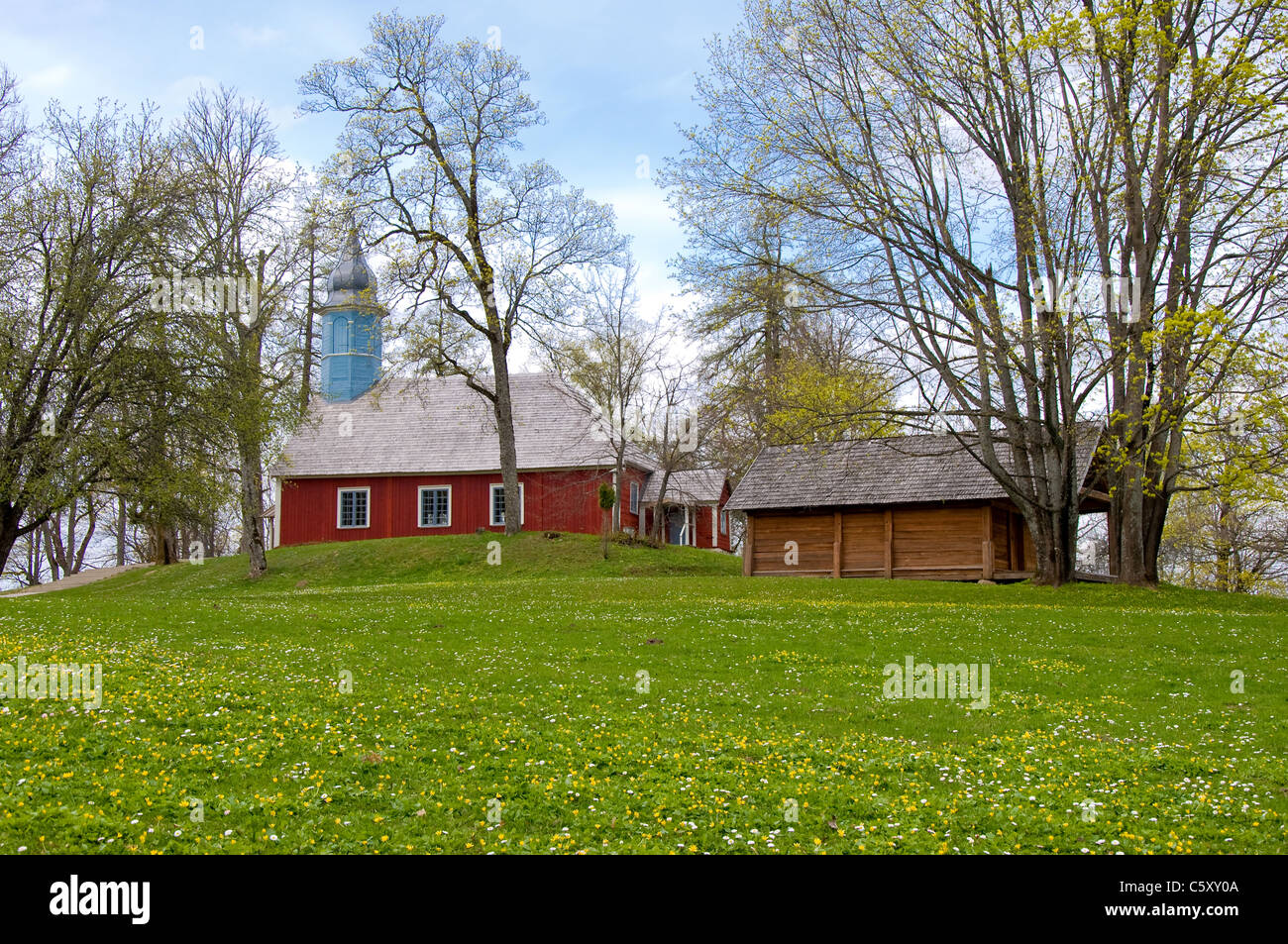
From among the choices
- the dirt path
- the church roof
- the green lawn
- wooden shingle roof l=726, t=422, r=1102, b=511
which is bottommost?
the dirt path

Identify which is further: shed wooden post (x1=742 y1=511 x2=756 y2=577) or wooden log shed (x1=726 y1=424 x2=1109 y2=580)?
shed wooden post (x1=742 y1=511 x2=756 y2=577)

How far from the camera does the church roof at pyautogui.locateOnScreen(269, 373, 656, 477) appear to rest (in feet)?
150

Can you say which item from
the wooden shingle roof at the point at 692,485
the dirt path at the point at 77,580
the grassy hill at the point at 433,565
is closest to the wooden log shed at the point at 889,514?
the grassy hill at the point at 433,565

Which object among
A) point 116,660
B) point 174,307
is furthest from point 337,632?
point 174,307

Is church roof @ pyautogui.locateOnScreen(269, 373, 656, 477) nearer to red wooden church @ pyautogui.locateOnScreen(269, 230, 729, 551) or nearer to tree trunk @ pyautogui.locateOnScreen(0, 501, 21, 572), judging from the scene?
red wooden church @ pyautogui.locateOnScreen(269, 230, 729, 551)

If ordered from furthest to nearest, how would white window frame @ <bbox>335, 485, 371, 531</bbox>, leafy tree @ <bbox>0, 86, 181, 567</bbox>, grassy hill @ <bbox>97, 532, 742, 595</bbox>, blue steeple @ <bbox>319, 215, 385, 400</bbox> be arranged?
blue steeple @ <bbox>319, 215, 385, 400</bbox>
white window frame @ <bbox>335, 485, 371, 531</bbox>
grassy hill @ <bbox>97, 532, 742, 595</bbox>
leafy tree @ <bbox>0, 86, 181, 567</bbox>

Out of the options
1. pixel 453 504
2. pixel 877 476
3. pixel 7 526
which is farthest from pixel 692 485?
pixel 7 526

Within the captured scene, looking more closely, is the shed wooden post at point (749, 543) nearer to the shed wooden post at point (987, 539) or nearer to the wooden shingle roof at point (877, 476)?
the wooden shingle roof at point (877, 476)

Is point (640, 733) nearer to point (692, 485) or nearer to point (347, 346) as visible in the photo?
point (692, 485)

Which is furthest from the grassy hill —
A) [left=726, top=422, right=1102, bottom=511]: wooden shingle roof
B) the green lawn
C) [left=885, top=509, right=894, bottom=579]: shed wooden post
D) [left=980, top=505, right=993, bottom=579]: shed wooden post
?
the green lawn

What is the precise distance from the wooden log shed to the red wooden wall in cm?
1190

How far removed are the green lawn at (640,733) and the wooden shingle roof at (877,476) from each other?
986 cm

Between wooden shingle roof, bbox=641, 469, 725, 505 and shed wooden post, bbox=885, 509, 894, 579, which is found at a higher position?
wooden shingle roof, bbox=641, 469, 725, 505
